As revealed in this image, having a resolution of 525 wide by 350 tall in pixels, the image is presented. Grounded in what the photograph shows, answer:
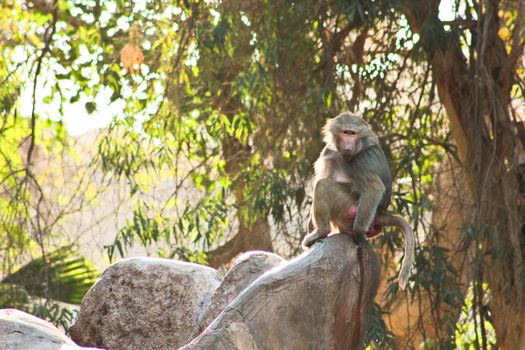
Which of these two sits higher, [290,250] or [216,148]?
[216,148]

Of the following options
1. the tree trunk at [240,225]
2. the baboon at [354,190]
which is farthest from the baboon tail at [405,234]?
the tree trunk at [240,225]

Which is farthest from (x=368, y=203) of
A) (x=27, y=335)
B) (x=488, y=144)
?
(x=488, y=144)

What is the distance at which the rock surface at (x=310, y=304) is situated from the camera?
4.57 meters

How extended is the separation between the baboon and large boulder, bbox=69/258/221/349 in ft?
4.50

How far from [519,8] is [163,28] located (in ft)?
10.2

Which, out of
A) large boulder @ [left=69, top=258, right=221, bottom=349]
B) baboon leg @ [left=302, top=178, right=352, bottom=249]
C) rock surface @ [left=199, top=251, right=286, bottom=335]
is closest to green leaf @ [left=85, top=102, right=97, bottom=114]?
large boulder @ [left=69, top=258, right=221, bottom=349]

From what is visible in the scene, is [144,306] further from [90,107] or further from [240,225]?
[90,107]

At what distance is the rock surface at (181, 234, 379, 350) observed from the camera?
4566 mm

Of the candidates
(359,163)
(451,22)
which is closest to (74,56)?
(451,22)

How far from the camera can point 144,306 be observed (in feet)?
21.4

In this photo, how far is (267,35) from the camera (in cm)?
850

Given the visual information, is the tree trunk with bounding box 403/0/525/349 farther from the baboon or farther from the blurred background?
the baboon

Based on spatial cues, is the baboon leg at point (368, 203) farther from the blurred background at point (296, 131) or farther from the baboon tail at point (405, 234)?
the blurred background at point (296, 131)

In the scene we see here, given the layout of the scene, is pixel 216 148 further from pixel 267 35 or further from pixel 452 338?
pixel 452 338
